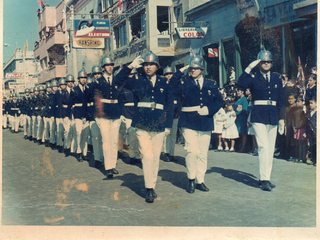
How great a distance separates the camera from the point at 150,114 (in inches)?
225

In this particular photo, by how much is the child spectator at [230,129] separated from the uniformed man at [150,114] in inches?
172

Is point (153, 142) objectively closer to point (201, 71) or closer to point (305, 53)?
point (201, 71)

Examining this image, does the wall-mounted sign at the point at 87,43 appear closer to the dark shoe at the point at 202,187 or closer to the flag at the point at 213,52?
the flag at the point at 213,52

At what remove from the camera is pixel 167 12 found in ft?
65.2

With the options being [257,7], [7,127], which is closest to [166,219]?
[257,7]

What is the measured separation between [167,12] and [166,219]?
52.1ft

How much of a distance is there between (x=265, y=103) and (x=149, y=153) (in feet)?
5.63

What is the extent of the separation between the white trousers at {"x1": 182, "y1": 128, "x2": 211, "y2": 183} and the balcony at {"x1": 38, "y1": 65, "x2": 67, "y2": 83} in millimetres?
24364

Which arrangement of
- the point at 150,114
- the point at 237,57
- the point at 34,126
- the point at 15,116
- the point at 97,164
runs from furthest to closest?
the point at 15,116, the point at 34,126, the point at 237,57, the point at 97,164, the point at 150,114

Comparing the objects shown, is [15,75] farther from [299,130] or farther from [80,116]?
[299,130]

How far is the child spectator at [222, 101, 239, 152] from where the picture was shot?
10.0m

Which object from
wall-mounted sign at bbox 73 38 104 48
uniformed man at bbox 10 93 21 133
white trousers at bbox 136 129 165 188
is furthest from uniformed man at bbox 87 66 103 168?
uniformed man at bbox 10 93 21 133

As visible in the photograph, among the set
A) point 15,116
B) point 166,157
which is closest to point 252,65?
point 166,157

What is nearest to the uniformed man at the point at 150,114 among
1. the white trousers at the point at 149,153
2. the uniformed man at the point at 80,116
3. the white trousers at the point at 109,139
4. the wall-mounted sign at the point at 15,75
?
the white trousers at the point at 149,153
